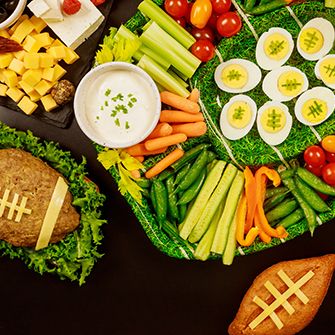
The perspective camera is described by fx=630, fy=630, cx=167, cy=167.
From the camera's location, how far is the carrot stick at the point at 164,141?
3467 mm

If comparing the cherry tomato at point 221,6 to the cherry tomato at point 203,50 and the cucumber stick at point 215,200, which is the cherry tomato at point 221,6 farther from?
the cucumber stick at point 215,200

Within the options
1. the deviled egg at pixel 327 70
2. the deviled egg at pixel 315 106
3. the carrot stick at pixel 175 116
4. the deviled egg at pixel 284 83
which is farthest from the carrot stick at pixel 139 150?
the deviled egg at pixel 327 70

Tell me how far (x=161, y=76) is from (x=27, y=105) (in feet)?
2.66

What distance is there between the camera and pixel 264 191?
3.62m

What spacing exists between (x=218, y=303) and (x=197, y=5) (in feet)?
5.91

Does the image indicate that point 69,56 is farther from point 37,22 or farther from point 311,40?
point 311,40

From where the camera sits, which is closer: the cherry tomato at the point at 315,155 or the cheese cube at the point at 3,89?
the cherry tomato at the point at 315,155

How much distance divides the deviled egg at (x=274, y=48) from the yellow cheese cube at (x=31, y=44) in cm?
127

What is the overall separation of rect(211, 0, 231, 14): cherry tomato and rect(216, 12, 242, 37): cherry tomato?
3cm

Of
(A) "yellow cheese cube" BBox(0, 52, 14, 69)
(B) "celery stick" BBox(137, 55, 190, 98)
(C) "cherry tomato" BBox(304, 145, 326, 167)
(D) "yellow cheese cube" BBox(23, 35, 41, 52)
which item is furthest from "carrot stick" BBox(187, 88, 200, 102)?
(A) "yellow cheese cube" BBox(0, 52, 14, 69)

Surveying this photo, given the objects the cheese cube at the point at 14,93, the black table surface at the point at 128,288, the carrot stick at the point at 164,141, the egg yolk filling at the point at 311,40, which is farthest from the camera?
the black table surface at the point at 128,288

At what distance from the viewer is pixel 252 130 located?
12.1 ft

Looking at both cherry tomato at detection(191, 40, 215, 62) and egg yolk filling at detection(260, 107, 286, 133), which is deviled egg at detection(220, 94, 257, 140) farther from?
cherry tomato at detection(191, 40, 215, 62)

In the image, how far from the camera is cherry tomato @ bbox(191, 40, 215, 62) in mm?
3523
